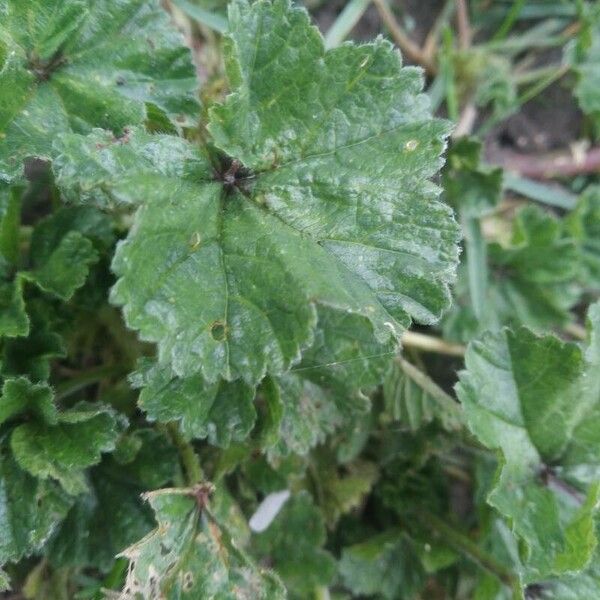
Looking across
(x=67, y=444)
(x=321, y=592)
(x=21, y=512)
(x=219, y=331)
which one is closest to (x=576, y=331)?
(x=321, y=592)

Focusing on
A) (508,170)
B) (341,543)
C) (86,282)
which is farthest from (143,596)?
(508,170)

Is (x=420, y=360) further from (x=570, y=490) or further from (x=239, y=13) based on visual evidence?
(x=239, y=13)

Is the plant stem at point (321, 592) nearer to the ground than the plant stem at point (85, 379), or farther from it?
nearer to the ground

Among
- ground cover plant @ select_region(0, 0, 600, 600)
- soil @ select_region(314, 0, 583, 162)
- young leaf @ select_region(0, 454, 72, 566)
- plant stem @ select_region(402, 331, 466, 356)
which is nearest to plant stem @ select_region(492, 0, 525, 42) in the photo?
soil @ select_region(314, 0, 583, 162)

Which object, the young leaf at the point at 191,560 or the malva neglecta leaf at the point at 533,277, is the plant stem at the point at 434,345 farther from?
the young leaf at the point at 191,560

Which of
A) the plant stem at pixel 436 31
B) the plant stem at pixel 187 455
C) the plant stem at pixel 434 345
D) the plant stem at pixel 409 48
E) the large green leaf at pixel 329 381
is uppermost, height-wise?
the plant stem at pixel 436 31

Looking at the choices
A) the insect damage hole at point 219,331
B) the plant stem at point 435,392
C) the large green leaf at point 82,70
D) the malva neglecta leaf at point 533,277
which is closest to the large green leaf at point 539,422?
the plant stem at point 435,392

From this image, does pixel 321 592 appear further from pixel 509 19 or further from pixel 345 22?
pixel 509 19
